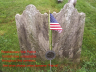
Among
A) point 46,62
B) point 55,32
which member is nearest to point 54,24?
point 55,32

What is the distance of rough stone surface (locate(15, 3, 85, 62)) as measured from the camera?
8.53 feet

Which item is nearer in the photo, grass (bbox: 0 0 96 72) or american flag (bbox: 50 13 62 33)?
american flag (bbox: 50 13 62 33)

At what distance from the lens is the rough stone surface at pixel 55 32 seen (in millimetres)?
2599

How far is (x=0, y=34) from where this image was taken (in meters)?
4.74

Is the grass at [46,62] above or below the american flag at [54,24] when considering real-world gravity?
below

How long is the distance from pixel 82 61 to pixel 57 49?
1008mm

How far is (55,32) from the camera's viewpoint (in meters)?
2.79

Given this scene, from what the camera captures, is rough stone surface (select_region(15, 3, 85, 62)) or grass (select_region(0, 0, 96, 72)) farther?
grass (select_region(0, 0, 96, 72))

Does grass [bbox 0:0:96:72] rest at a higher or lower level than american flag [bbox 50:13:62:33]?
lower

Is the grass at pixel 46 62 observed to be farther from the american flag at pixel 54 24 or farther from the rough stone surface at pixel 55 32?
the american flag at pixel 54 24

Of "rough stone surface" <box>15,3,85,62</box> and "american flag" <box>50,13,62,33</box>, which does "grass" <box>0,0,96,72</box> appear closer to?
"rough stone surface" <box>15,3,85,62</box>

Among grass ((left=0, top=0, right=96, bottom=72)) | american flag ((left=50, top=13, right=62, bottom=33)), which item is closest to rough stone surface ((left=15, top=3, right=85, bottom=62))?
american flag ((left=50, top=13, right=62, bottom=33))

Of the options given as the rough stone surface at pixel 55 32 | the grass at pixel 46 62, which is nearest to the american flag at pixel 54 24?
the rough stone surface at pixel 55 32

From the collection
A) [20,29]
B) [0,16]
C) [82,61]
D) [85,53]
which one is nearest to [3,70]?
[20,29]
